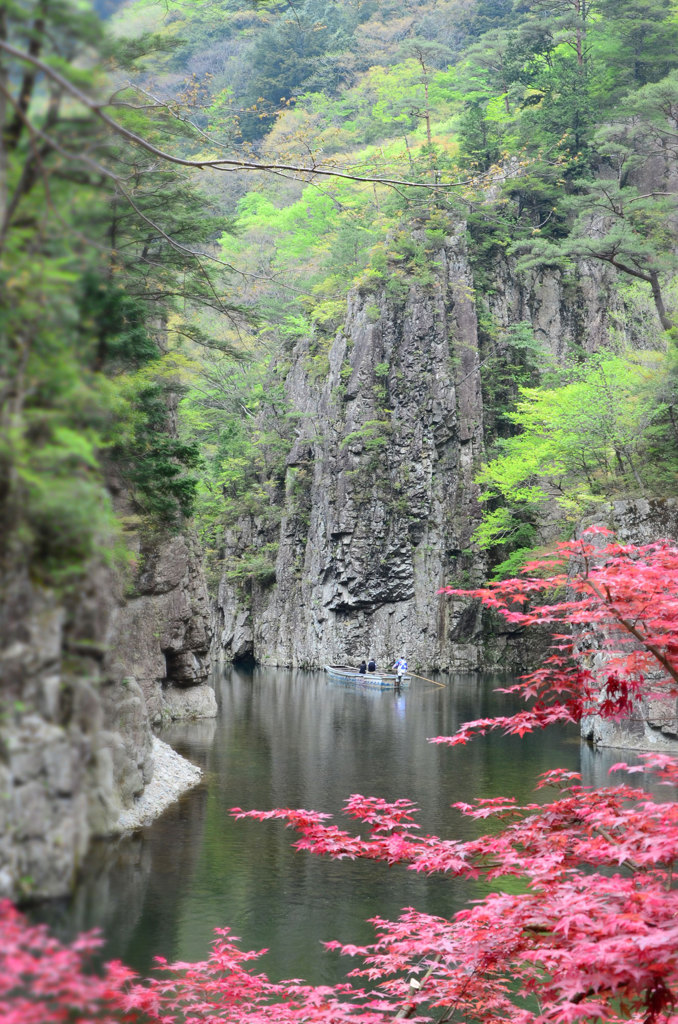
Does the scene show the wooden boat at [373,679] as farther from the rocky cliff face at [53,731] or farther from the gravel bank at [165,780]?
the rocky cliff face at [53,731]

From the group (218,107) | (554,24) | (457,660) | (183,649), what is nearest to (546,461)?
(457,660)

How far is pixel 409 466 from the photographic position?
2916 cm

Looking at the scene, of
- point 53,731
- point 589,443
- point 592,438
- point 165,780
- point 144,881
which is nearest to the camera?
point 53,731

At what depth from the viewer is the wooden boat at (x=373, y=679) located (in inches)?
960

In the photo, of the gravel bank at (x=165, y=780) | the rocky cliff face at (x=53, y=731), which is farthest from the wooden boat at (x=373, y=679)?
the rocky cliff face at (x=53, y=731)

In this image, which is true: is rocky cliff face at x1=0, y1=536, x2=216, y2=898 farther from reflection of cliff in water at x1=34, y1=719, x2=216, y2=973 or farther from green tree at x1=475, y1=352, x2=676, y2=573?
green tree at x1=475, y1=352, x2=676, y2=573

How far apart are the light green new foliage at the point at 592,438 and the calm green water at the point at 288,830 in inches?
239

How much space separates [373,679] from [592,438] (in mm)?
10424

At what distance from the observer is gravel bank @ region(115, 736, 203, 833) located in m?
9.48

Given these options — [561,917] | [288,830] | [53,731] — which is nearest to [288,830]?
[288,830]

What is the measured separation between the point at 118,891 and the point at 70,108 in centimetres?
138

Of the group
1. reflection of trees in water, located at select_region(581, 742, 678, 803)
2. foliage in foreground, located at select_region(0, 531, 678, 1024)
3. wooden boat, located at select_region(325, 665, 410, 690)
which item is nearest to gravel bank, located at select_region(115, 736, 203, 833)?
foliage in foreground, located at select_region(0, 531, 678, 1024)

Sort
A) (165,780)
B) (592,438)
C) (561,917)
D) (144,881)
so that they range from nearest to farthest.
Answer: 1. (561,917)
2. (144,881)
3. (165,780)
4. (592,438)

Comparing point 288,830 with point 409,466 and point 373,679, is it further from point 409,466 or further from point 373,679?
point 409,466
